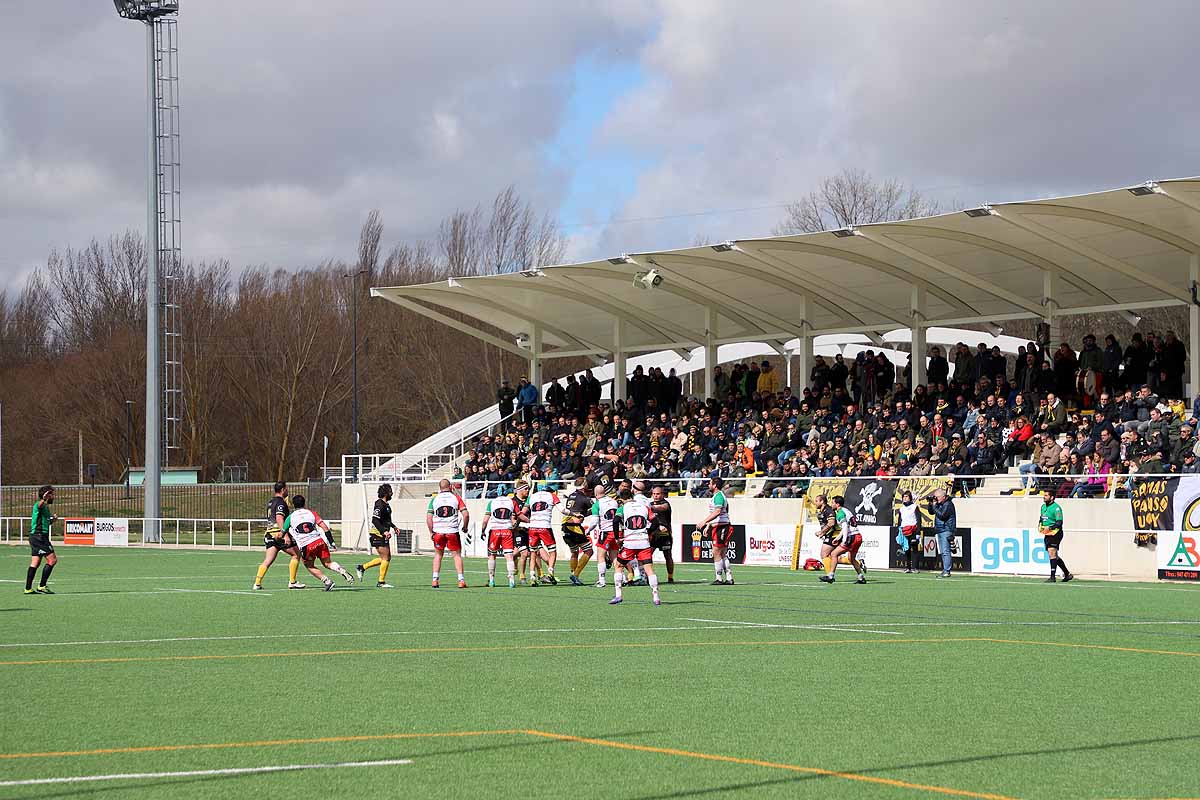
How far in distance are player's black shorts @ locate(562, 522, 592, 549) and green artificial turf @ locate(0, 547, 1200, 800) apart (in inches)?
210

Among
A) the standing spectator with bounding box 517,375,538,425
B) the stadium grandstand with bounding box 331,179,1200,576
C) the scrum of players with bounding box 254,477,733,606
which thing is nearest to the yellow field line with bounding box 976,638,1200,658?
the scrum of players with bounding box 254,477,733,606

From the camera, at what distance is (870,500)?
111ft

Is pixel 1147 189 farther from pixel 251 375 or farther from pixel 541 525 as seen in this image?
pixel 251 375

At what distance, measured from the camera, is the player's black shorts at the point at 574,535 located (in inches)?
1041

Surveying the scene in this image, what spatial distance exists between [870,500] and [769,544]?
110 inches

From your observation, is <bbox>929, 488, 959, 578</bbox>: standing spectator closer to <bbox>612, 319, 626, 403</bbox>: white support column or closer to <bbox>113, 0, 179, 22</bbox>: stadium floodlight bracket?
<bbox>612, 319, 626, 403</bbox>: white support column

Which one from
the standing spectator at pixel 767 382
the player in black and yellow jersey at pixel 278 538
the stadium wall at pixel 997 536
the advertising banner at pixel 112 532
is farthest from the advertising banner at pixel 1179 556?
the advertising banner at pixel 112 532

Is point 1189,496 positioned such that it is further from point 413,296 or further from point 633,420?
point 413,296

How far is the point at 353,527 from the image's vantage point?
47969 mm

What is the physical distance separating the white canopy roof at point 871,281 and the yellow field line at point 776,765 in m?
23.3

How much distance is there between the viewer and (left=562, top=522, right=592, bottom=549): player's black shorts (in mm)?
26438

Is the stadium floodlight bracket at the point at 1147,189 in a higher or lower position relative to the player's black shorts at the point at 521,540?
higher

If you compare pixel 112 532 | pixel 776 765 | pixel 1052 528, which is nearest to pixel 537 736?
pixel 776 765

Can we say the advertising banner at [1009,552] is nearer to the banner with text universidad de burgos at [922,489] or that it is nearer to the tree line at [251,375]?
the banner with text universidad de burgos at [922,489]
